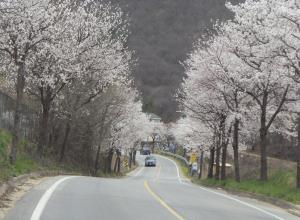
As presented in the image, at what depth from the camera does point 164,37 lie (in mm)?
118438

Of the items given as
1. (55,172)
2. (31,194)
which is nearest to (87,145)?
(55,172)

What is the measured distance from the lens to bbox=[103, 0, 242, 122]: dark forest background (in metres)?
57.1

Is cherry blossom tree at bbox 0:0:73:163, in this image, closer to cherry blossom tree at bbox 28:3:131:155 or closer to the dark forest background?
cherry blossom tree at bbox 28:3:131:155

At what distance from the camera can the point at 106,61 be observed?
36.5m

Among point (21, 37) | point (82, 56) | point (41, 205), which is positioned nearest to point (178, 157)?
point (82, 56)

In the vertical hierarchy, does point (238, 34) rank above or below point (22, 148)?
above

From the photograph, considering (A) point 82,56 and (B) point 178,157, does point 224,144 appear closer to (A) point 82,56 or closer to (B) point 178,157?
(A) point 82,56

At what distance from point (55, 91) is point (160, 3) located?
6893 centimetres

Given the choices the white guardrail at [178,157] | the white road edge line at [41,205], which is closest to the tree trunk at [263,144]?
the white road edge line at [41,205]

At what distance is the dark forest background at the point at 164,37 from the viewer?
57062 mm

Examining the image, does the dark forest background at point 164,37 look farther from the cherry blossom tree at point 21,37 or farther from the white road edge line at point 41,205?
the white road edge line at point 41,205

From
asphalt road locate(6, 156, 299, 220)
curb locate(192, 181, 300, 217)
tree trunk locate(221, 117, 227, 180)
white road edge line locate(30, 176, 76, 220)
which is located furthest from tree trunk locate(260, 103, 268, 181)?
white road edge line locate(30, 176, 76, 220)

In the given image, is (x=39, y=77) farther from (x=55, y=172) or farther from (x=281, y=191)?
(x=281, y=191)

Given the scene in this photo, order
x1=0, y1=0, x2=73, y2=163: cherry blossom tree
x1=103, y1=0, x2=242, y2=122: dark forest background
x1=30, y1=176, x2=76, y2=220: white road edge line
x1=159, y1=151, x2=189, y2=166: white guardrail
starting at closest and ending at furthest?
x1=30, y1=176, x2=76, y2=220: white road edge line, x1=0, y1=0, x2=73, y2=163: cherry blossom tree, x1=103, y1=0, x2=242, y2=122: dark forest background, x1=159, y1=151, x2=189, y2=166: white guardrail
